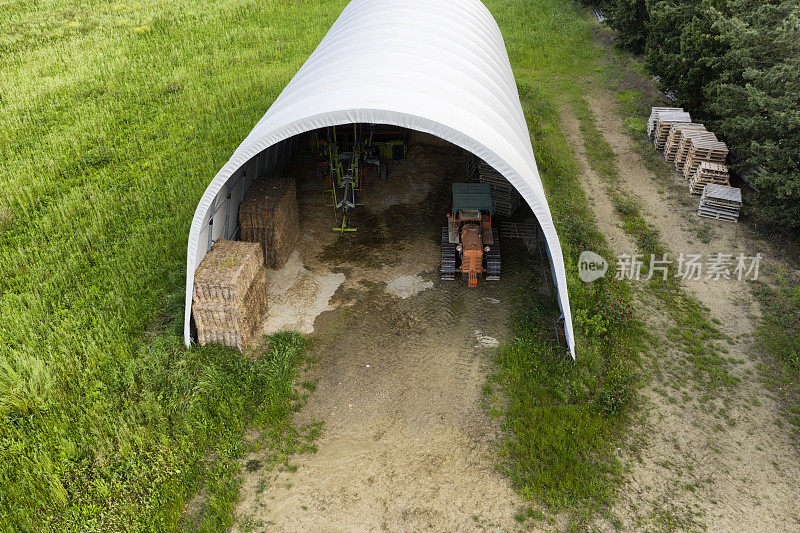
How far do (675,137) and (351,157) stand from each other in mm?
11084

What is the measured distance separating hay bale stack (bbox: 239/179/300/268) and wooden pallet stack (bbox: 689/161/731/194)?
484 inches

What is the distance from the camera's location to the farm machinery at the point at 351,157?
15.3 metres

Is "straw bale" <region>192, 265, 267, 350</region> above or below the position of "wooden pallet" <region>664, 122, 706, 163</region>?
below

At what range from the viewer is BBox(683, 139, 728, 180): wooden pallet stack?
16.3m

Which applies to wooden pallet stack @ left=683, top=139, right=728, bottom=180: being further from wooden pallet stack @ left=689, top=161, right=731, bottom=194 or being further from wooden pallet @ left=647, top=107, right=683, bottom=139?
wooden pallet @ left=647, top=107, right=683, bottom=139

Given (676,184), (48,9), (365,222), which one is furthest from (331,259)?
(48,9)

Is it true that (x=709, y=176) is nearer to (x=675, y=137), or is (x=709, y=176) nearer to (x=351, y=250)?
(x=675, y=137)

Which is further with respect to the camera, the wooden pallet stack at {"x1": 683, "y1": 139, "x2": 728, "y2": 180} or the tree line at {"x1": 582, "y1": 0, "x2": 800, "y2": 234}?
the wooden pallet stack at {"x1": 683, "y1": 139, "x2": 728, "y2": 180}

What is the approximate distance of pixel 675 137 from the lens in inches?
698

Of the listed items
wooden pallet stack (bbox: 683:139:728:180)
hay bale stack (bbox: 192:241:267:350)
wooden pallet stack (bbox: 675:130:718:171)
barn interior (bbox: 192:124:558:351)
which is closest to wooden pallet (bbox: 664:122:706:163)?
wooden pallet stack (bbox: 675:130:718:171)

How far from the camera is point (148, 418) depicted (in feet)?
30.5

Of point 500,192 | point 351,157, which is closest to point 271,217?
point 351,157

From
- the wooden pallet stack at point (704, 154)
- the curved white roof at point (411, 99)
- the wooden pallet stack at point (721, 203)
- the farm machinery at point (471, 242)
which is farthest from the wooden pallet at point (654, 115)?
the farm machinery at point (471, 242)

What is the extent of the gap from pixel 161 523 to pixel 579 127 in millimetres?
19151
